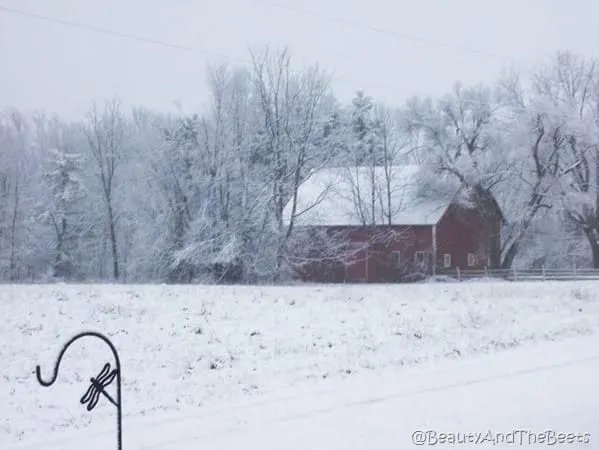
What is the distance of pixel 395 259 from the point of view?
177 feet

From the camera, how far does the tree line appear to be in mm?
47469

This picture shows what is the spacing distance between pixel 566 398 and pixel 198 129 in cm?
4298

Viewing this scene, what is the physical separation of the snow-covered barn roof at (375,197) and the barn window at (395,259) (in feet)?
8.57

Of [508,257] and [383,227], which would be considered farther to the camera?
[508,257]

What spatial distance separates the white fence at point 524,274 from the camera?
4969 cm

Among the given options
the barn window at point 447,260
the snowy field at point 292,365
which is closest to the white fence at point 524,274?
the barn window at point 447,260

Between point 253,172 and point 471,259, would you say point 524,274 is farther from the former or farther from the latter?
point 253,172

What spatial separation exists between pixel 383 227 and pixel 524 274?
1021 centimetres

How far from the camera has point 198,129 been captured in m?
51.4

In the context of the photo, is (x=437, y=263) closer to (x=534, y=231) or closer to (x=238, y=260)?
(x=534, y=231)

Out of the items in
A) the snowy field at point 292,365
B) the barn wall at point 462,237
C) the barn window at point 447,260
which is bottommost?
the snowy field at point 292,365

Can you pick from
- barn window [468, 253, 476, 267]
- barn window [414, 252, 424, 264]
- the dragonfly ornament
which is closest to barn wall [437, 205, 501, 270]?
barn window [468, 253, 476, 267]

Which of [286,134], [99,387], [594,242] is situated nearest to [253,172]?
[286,134]

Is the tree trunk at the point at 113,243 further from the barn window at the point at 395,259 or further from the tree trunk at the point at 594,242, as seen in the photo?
the tree trunk at the point at 594,242
